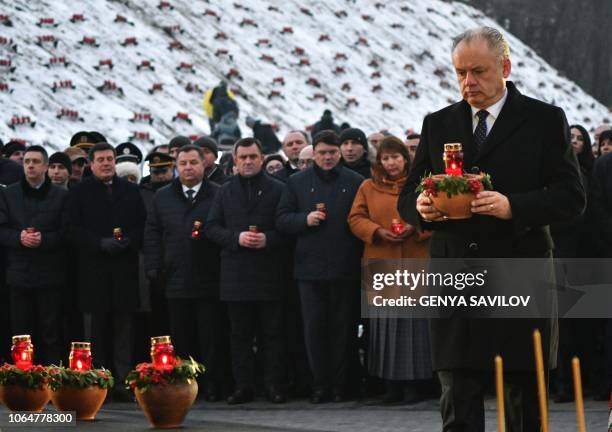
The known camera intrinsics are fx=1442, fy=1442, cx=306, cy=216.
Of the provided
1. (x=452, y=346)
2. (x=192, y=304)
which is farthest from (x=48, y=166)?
(x=452, y=346)

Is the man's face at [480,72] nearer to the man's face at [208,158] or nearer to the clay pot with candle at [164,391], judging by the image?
the clay pot with candle at [164,391]

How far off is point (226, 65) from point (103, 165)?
22132 millimetres

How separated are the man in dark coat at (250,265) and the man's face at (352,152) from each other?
668 millimetres

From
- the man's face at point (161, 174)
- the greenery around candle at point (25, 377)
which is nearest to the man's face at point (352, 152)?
the man's face at point (161, 174)

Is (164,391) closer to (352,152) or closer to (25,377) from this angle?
(25,377)

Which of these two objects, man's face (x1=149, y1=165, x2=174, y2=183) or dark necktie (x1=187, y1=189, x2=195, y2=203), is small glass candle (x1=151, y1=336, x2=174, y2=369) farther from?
man's face (x1=149, y1=165, x2=174, y2=183)

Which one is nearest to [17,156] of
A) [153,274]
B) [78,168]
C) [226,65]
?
[78,168]

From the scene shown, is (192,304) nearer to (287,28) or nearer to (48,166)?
(48,166)

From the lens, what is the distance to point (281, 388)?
33.3ft

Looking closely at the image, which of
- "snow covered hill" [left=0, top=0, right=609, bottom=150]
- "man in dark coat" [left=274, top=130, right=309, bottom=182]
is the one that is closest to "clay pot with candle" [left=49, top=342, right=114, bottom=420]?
"man in dark coat" [left=274, top=130, right=309, bottom=182]

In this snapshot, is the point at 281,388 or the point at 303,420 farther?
the point at 281,388

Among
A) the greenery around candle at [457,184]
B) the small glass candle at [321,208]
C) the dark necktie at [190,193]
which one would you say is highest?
the dark necktie at [190,193]

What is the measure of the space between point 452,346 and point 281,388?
210 inches

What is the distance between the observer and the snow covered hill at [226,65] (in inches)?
1029
